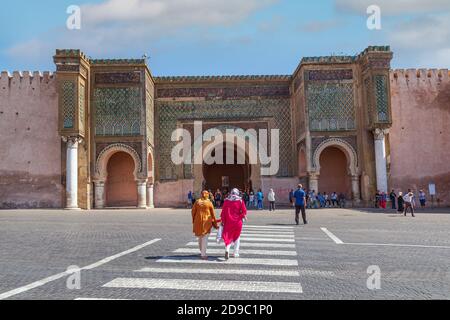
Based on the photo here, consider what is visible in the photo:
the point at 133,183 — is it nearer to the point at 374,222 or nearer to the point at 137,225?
the point at 137,225

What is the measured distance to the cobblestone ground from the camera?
5.16m

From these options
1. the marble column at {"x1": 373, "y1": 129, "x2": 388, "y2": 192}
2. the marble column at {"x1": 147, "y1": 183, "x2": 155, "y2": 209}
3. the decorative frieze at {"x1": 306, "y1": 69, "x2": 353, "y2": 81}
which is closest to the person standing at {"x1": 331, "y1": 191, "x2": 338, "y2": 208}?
the marble column at {"x1": 373, "y1": 129, "x2": 388, "y2": 192}

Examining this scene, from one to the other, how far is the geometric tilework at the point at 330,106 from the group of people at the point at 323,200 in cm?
329

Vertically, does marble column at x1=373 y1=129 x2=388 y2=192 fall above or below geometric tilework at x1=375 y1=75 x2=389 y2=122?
below

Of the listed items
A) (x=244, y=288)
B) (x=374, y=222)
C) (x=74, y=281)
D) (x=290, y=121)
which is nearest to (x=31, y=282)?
(x=74, y=281)

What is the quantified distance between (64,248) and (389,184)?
17.5 meters

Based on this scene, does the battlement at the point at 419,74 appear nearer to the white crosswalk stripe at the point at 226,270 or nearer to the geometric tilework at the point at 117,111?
the geometric tilework at the point at 117,111

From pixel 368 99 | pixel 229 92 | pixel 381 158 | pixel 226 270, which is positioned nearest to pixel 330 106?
pixel 368 99

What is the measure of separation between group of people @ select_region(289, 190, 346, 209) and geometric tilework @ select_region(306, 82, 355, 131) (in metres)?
3.29

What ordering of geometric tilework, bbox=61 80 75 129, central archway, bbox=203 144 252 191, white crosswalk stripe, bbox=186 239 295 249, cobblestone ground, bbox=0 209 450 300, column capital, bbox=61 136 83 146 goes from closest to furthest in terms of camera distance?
cobblestone ground, bbox=0 209 450 300
white crosswalk stripe, bbox=186 239 295 249
geometric tilework, bbox=61 80 75 129
column capital, bbox=61 136 83 146
central archway, bbox=203 144 252 191

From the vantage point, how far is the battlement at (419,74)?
2330 centimetres

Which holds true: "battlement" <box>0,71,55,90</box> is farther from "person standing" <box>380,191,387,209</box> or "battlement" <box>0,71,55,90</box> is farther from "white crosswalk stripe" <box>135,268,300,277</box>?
"white crosswalk stripe" <box>135,268,300,277</box>

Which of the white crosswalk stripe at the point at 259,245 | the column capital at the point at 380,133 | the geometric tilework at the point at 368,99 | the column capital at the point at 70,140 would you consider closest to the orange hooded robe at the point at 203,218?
the white crosswalk stripe at the point at 259,245
